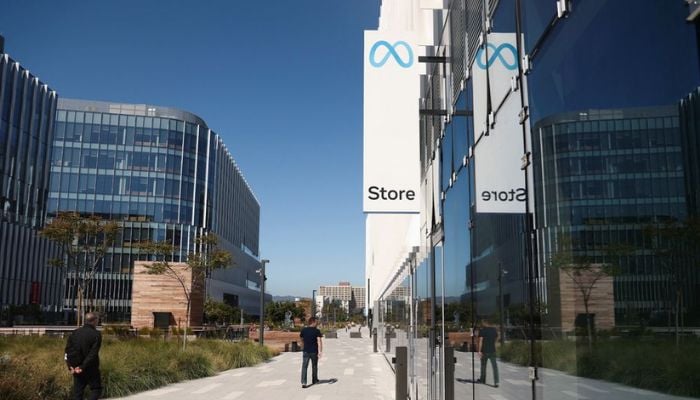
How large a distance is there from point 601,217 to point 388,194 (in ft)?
13.5

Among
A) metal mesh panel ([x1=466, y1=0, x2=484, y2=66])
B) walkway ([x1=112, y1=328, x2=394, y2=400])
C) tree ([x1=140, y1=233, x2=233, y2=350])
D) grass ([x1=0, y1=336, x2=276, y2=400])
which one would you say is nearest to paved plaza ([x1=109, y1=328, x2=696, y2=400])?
walkway ([x1=112, y1=328, x2=394, y2=400])

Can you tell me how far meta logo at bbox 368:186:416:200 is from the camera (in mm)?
6133

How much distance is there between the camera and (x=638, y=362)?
177 centimetres

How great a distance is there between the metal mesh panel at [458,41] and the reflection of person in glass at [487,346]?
2236 mm

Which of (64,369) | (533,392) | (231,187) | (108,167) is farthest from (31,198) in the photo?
(533,392)

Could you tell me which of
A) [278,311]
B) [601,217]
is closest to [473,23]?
[601,217]

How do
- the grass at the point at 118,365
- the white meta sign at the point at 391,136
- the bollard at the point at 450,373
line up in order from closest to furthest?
the bollard at the point at 450,373
the white meta sign at the point at 391,136
the grass at the point at 118,365

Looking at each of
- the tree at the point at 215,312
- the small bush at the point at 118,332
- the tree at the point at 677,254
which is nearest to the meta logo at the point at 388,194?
the tree at the point at 677,254

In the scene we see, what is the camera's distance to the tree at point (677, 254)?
1521mm

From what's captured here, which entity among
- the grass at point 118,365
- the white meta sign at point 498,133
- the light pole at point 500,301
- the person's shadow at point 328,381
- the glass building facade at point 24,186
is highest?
the glass building facade at point 24,186

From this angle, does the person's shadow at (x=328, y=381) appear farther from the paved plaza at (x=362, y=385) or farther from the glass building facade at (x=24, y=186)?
the glass building facade at (x=24, y=186)

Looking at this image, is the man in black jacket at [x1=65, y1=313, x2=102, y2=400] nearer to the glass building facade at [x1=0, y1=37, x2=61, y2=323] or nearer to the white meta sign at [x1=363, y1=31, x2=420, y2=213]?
the white meta sign at [x1=363, y1=31, x2=420, y2=213]

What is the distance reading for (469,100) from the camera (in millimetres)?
4871

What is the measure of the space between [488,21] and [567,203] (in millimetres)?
2177
